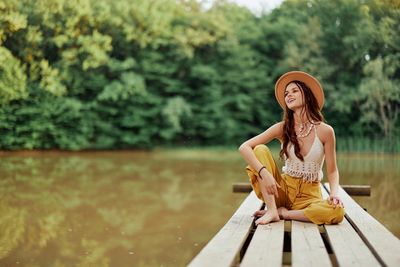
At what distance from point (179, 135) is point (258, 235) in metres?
13.3

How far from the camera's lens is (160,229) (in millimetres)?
4461

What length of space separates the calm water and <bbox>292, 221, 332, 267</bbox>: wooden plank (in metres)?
1.06

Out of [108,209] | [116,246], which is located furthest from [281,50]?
[116,246]

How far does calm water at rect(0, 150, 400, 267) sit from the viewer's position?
3672mm

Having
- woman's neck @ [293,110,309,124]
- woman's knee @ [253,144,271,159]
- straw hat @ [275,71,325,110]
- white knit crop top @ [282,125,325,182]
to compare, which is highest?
straw hat @ [275,71,325,110]

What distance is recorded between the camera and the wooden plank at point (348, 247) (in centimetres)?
197

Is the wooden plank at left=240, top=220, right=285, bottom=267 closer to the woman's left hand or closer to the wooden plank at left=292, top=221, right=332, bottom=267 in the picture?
the wooden plank at left=292, top=221, right=332, bottom=267

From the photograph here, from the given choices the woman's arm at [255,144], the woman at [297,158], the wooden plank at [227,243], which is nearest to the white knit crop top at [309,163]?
the woman at [297,158]

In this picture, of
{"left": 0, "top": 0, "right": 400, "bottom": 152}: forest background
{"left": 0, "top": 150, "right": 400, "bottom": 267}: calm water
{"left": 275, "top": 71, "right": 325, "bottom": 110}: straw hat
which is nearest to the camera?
{"left": 275, "top": 71, "right": 325, "bottom": 110}: straw hat

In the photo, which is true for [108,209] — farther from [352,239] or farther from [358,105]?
[358,105]

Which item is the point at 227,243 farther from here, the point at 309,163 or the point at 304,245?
the point at 309,163

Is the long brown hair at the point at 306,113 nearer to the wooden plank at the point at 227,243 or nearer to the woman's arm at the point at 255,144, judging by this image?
the woman's arm at the point at 255,144

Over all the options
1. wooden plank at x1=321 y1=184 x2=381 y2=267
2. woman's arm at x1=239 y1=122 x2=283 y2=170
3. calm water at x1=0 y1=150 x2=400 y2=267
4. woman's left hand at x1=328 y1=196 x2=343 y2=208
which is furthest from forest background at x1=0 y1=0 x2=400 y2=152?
wooden plank at x1=321 y1=184 x2=381 y2=267

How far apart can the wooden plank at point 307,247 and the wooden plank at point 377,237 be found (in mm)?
193
